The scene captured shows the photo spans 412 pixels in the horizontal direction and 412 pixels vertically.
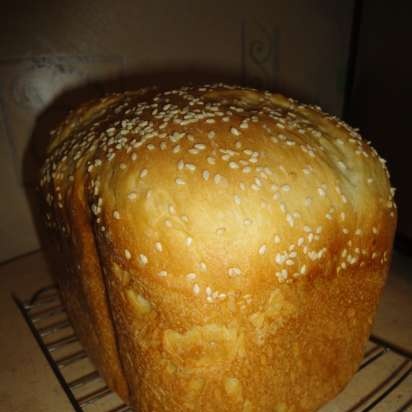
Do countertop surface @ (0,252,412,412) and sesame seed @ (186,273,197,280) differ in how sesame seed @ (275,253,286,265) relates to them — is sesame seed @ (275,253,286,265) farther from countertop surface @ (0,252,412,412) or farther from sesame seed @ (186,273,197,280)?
countertop surface @ (0,252,412,412)

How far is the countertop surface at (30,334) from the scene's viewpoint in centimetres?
91

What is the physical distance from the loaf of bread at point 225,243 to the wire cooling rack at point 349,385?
9 cm

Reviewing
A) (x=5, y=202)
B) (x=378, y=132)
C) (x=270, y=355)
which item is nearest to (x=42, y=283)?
(x=5, y=202)

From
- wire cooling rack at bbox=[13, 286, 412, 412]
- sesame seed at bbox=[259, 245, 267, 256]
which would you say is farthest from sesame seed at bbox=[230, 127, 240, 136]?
wire cooling rack at bbox=[13, 286, 412, 412]

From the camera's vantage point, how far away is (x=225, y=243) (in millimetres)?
577

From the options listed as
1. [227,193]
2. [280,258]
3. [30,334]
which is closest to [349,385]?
[280,258]

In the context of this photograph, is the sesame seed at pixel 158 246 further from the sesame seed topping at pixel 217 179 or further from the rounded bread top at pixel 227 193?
the sesame seed topping at pixel 217 179

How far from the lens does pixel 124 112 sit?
0.80 metres

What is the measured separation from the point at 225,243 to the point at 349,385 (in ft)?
1.89

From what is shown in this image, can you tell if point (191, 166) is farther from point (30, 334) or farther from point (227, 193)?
point (30, 334)

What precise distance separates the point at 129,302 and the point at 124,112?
373 mm

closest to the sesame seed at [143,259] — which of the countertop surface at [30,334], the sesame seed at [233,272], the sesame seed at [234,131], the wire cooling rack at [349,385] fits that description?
the sesame seed at [233,272]

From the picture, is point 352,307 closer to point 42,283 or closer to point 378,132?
point 378,132

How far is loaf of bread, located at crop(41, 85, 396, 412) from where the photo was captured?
59cm
